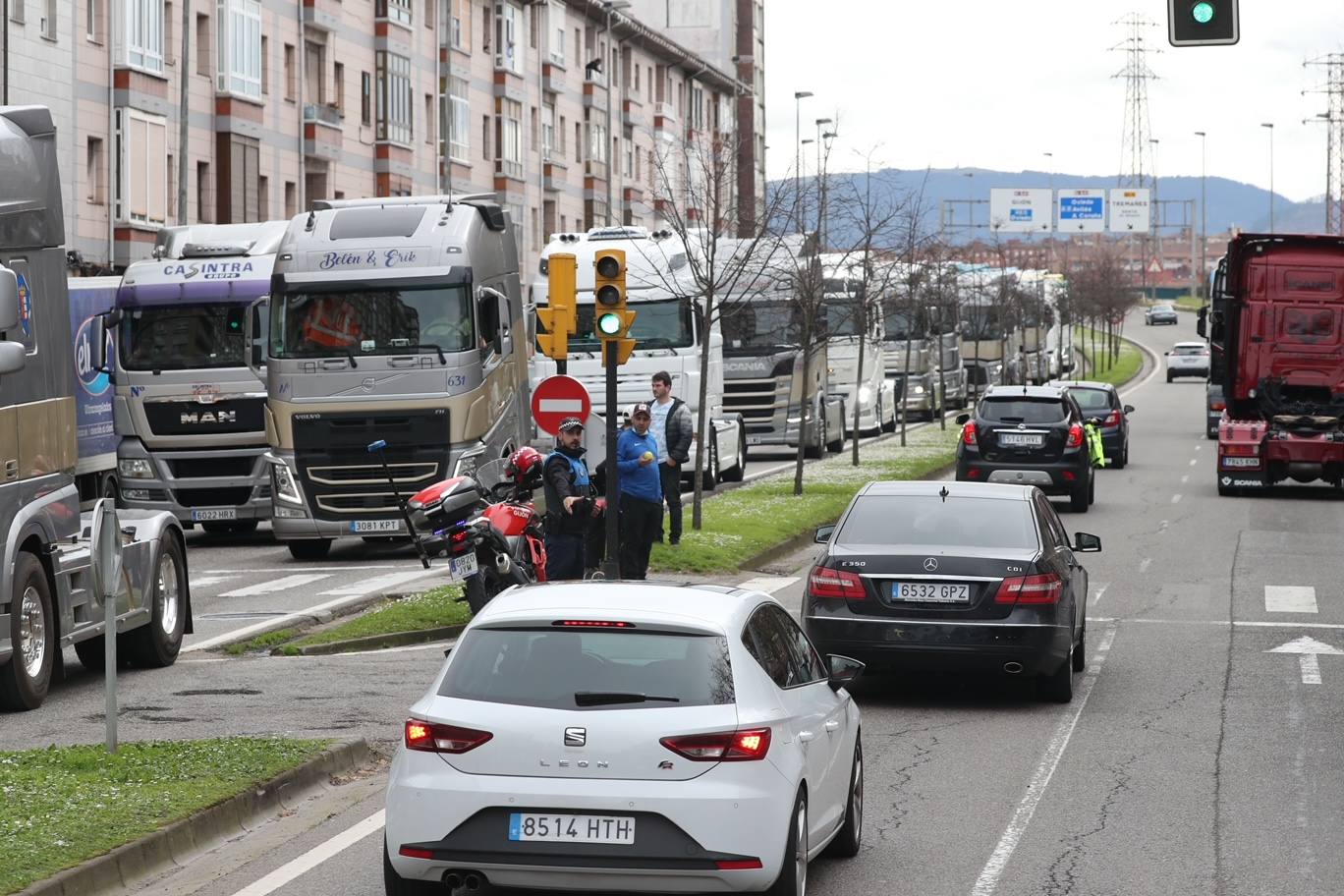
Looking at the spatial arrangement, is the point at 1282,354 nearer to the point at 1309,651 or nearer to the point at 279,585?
the point at 1309,651

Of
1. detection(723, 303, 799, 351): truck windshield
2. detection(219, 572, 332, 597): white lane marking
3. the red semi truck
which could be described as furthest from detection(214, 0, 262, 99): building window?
detection(219, 572, 332, 597): white lane marking

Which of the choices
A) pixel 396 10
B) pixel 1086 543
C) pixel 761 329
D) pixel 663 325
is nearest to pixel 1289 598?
pixel 1086 543

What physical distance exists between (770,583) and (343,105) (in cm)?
3589

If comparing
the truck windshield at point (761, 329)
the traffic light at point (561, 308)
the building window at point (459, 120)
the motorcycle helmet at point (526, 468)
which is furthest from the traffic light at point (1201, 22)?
the building window at point (459, 120)

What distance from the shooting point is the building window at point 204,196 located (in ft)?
155

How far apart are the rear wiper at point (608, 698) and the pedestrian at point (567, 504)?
9171 millimetres

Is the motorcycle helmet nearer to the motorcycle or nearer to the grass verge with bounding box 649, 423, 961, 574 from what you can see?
the motorcycle

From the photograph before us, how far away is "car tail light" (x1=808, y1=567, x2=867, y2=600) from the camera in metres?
13.2

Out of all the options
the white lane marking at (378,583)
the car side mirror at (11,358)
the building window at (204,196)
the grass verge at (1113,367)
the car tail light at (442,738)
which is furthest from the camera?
the grass verge at (1113,367)

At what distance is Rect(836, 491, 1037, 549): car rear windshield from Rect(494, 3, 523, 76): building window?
53.6 metres

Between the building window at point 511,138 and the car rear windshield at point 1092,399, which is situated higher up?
the building window at point 511,138

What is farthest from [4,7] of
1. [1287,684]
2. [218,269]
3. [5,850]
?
[5,850]

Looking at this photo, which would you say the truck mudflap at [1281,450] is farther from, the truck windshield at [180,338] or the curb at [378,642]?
the curb at [378,642]

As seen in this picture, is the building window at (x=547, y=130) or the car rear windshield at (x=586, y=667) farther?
the building window at (x=547, y=130)
